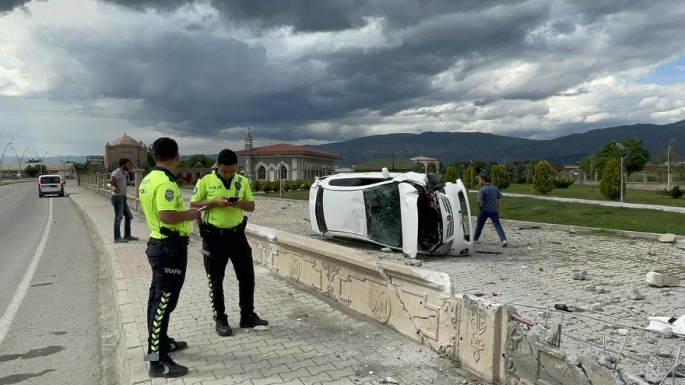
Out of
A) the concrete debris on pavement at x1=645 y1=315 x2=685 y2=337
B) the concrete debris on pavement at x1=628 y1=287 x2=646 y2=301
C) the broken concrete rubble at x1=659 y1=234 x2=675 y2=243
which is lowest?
the broken concrete rubble at x1=659 y1=234 x2=675 y2=243

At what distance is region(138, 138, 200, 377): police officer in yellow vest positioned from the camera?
385 cm

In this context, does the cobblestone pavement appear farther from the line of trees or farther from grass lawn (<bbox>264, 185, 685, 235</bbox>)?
the line of trees

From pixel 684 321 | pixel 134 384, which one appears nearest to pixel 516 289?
pixel 684 321

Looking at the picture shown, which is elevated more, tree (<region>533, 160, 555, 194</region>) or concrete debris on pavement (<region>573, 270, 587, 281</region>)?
tree (<region>533, 160, 555, 194</region>)

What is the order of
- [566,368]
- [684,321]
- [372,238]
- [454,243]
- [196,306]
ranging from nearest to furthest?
[566,368] → [684,321] → [196,306] → [454,243] → [372,238]

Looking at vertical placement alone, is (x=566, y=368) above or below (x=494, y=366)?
above

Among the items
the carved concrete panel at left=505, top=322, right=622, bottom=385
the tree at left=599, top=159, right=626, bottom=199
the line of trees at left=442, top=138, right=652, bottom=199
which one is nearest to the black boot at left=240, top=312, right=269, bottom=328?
→ the carved concrete panel at left=505, top=322, right=622, bottom=385

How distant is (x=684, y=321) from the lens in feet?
16.0

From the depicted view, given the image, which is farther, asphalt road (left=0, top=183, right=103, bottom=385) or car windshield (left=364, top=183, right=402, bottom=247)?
car windshield (left=364, top=183, right=402, bottom=247)

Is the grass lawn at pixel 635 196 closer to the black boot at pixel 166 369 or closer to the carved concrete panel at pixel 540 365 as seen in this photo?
the carved concrete panel at pixel 540 365

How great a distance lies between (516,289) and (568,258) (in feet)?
11.2

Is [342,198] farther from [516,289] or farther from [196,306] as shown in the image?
[196,306]

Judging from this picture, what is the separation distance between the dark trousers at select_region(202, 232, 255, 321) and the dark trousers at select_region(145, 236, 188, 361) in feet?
2.85

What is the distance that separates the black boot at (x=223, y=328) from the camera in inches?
189
